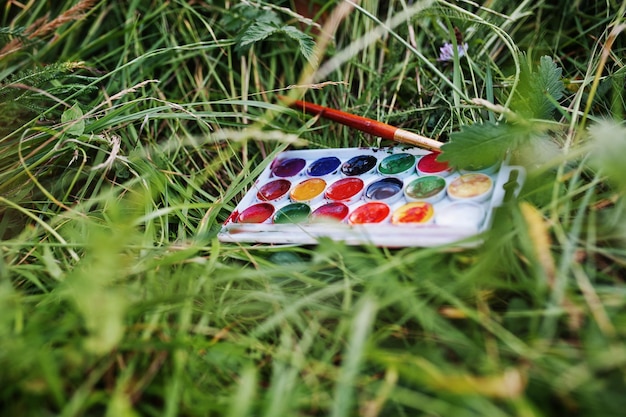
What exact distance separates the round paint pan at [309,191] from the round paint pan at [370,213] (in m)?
0.09

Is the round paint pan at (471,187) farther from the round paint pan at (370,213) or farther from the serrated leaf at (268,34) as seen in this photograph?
the serrated leaf at (268,34)

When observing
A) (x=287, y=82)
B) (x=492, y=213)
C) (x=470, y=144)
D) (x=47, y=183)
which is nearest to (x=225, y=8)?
(x=287, y=82)

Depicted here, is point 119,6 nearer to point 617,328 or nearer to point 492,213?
point 492,213

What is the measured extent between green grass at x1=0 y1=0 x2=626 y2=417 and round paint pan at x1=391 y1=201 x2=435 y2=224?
0.17 ft

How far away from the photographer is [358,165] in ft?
3.53

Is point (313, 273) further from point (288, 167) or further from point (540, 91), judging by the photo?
point (540, 91)

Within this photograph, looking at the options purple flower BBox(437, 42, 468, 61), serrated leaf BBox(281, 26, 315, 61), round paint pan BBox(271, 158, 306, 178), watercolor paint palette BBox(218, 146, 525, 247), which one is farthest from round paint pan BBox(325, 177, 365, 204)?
purple flower BBox(437, 42, 468, 61)

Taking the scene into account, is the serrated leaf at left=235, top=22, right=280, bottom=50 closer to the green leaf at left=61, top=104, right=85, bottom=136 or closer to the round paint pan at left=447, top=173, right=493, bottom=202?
the green leaf at left=61, top=104, right=85, bottom=136

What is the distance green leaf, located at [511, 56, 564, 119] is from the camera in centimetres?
97

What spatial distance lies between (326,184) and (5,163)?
1.90ft

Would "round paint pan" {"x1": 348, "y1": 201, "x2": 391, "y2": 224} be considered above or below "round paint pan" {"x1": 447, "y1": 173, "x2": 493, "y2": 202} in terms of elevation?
below

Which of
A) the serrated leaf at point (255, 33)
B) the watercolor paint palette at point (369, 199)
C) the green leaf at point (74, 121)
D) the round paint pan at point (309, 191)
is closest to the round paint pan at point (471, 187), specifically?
the watercolor paint palette at point (369, 199)

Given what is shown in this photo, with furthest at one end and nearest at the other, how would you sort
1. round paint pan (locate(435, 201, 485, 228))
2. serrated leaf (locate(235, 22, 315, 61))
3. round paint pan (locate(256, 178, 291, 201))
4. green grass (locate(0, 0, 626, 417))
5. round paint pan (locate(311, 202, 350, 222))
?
serrated leaf (locate(235, 22, 315, 61)) → round paint pan (locate(256, 178, 291, 201)) → round paint pan (locate(311, 202, 350, 222)) → round paint pan (locate(435, 201, 485, 228)) → green grass (locate(0, 0, 626, 417))

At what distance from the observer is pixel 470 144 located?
0.90 metres
